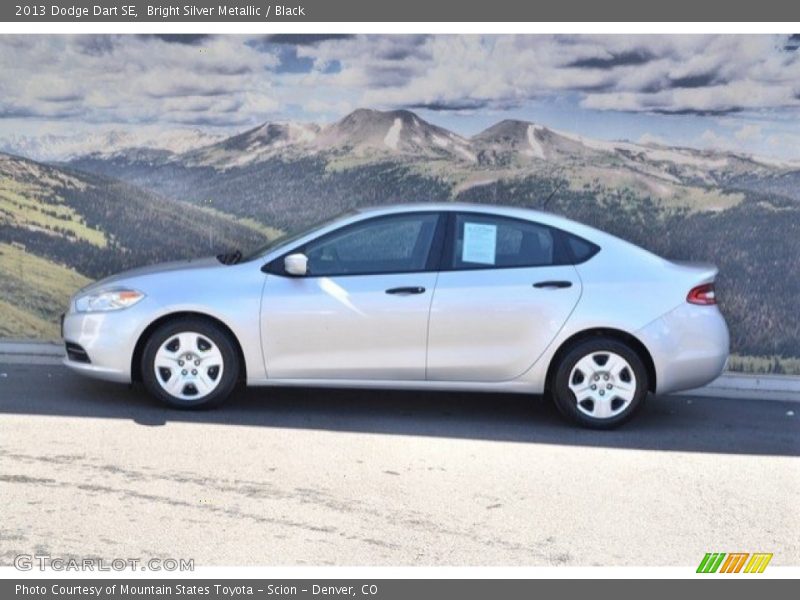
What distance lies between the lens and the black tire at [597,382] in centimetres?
755

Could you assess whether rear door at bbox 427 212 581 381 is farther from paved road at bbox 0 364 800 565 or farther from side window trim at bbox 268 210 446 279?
paved road at bbox 0 364 800 565

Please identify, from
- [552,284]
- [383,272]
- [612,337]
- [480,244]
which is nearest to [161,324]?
[383,272]

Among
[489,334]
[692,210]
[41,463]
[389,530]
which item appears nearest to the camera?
[389,530]

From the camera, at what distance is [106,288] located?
7.78 metres

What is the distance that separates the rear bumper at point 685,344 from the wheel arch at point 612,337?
0.07m

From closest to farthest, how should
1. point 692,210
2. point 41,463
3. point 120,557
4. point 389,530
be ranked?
point 120,557, point 389,530, point 41,463, point 692,210

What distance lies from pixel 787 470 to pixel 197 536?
367 cm

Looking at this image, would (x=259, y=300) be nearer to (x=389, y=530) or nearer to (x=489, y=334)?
(x=489, y=334)

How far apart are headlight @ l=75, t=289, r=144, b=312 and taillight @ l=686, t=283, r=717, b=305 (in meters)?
3.65

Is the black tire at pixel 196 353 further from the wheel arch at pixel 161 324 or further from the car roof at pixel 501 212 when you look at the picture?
the car roof at pixel 501 212

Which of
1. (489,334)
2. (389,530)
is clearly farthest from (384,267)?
(389,530)

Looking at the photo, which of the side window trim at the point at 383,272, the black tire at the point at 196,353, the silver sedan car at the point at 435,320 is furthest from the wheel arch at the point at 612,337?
the black tire at the point at 196,353

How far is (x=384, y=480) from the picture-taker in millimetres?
6555

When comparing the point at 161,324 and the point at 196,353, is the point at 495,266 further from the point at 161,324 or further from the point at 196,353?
the point at 161,324
